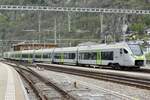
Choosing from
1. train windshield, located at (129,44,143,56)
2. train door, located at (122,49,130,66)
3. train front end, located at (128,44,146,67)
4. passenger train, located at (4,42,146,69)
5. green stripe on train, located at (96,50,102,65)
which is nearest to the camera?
train front end, located at (128,44,146,67)

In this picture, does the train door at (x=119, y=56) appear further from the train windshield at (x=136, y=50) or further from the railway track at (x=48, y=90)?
the railway track at (x=48, y=90)

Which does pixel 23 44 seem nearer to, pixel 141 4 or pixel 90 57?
pixel 141 4

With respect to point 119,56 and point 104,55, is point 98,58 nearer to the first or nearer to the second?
point 104,55

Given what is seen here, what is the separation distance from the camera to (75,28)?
10394 cm

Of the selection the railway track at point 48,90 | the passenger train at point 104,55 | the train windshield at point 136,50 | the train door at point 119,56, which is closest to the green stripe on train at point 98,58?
the passenger train at point 104,55

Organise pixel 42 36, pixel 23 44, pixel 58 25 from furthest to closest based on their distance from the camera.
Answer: pixel 23 44 < pixel 42 36 < pixel 58 25

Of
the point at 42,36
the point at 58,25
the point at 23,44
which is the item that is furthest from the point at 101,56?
the point at 23,44

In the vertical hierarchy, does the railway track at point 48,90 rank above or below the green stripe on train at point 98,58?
below

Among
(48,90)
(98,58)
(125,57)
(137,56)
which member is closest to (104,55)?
(98,58)

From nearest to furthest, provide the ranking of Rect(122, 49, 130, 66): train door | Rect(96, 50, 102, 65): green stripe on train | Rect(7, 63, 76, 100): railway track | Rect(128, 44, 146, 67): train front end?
Rect(7, 63, 76, 100): railway track
Rect(128, 44, 146, 67): train front end
Rect(122, 49, 130, 66): train door
Rect(96, 50, 102, 65): green stripe on train

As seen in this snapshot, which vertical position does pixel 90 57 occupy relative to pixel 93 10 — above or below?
below

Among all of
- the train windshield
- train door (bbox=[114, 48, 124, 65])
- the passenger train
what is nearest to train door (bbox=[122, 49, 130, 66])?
the passenger train

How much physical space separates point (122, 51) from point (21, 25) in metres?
94.8

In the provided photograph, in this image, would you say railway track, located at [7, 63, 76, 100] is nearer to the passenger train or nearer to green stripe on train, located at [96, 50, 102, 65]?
the passenger train
